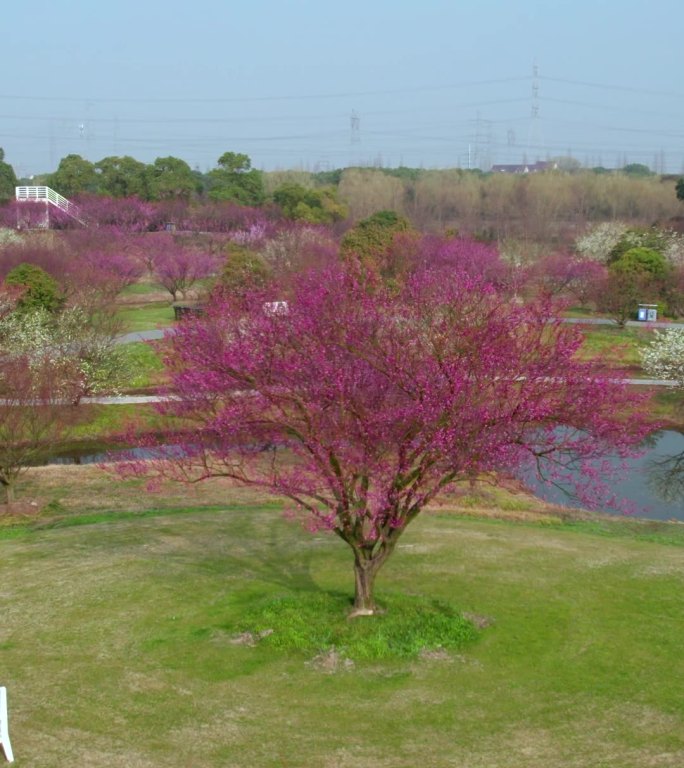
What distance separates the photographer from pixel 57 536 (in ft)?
59.2

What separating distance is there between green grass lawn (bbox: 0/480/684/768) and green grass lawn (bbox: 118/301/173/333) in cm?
2634

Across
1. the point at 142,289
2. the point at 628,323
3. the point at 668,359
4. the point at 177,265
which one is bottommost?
the point at 668,359

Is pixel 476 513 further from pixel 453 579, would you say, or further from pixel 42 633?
pixel 42 633

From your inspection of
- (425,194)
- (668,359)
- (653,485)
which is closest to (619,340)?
(668,359)

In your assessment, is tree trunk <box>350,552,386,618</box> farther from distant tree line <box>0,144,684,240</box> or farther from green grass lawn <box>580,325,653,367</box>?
distant tree line <box>0,144,684,240</box>

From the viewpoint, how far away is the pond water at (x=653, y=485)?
2240 cm

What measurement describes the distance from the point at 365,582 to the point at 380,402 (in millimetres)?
2548

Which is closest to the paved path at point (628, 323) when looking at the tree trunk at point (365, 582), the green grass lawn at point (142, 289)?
the green grass lawn at point (142, 289)

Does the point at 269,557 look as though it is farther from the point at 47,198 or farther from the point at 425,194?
the point at 425,194

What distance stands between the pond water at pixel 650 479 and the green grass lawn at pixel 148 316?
14000 millimetres

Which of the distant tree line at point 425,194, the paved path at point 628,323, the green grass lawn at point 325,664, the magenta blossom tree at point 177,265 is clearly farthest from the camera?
the distant tree line at point 425,194

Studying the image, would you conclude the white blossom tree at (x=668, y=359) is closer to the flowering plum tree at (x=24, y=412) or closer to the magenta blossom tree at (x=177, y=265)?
the flowering plum tree at (x=24, y=412)

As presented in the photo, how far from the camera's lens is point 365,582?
40.5 ft

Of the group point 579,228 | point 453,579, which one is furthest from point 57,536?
point 579,228
